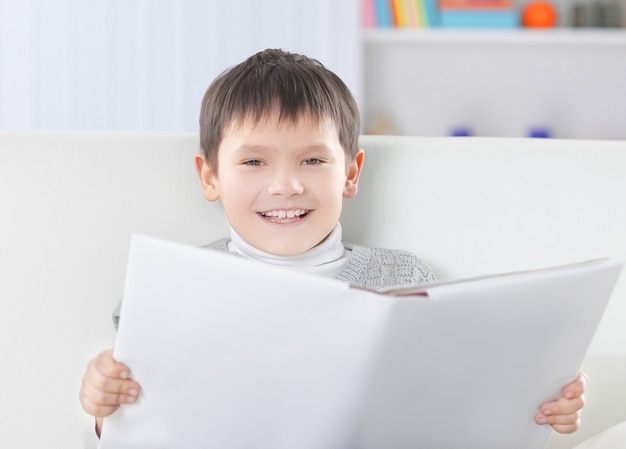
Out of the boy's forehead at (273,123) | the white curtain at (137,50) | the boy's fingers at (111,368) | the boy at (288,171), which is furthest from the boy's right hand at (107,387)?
the white curtain at (137,50)

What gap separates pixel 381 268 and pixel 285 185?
178 millimetres

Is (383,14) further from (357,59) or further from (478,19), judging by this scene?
(478,19)

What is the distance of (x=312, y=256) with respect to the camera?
1.21 metres

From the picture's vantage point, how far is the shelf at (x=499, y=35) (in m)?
2.91

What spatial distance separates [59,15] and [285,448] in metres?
2.15

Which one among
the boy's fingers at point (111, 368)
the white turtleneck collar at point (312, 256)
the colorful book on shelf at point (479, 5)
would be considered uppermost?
the colorful book on shelf at point (479, 5)

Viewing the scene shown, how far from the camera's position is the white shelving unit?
9.98ft

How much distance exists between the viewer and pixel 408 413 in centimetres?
90

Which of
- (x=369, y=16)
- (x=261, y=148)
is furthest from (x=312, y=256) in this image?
(x=369, y=16)

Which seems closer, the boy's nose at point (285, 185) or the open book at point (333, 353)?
the open book at point (333, 353)

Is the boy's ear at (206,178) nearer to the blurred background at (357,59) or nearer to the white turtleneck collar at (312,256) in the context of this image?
the white turtleneck collar at (312,256)

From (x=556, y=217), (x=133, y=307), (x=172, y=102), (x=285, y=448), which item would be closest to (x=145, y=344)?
(x=133, y=307)

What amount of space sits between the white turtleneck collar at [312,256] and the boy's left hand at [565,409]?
35 cm

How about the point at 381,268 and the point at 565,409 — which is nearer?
the point at 565,409
